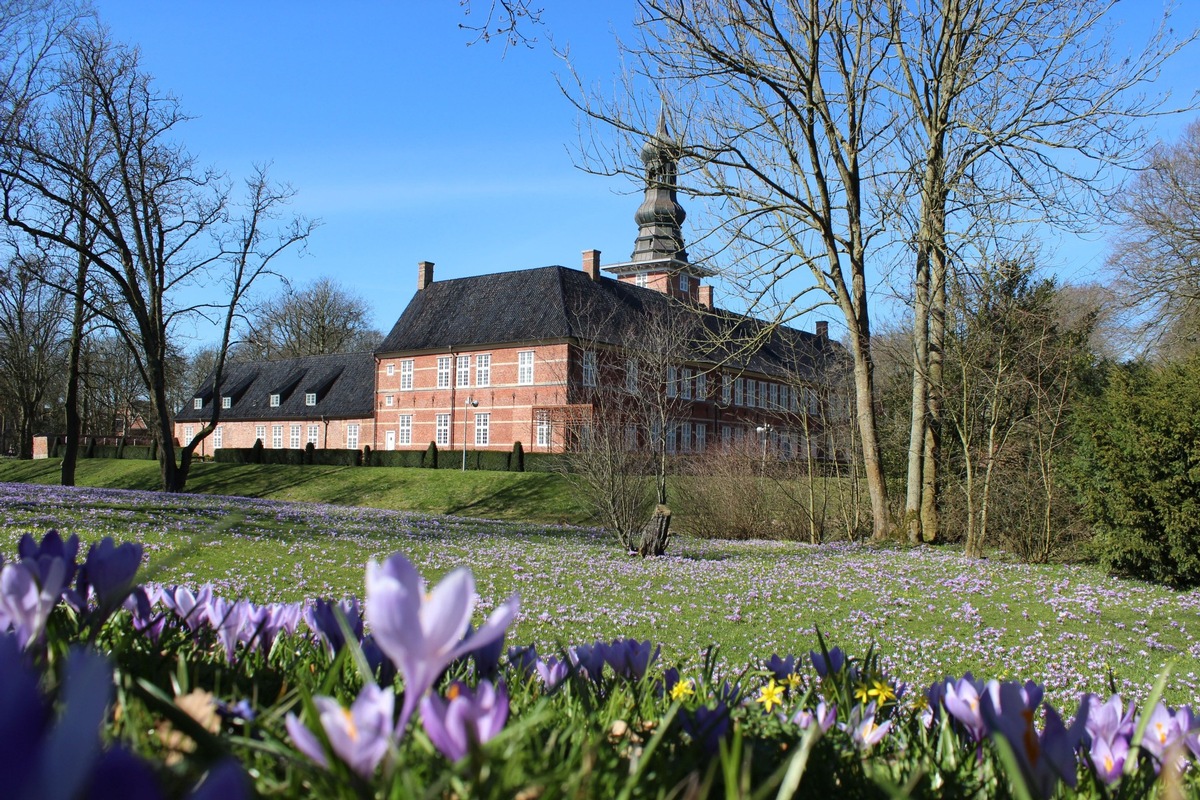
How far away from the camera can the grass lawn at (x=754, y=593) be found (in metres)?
7.22

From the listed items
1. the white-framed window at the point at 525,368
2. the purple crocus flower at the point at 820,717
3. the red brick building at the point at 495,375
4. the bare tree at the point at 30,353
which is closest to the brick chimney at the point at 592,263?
the red brick building at the point at 495,375

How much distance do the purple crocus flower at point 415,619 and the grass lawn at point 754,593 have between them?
11.2 feet

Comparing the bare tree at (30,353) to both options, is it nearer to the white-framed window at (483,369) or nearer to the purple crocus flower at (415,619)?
the white-framed window at (483,369)

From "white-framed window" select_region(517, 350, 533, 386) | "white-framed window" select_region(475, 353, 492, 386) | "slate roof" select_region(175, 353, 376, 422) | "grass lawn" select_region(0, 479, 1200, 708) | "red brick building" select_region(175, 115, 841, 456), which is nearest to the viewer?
"grass lawn" select_region(0, 479, 1200, 708)

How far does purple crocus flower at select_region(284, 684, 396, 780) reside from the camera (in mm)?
781

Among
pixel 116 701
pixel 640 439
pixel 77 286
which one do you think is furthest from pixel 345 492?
pixel 116 701

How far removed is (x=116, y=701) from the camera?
1.17 m

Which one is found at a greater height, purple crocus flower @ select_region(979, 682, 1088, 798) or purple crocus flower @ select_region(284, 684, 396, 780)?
purple crocus flower @ select_region(284, 684, 396, 780)

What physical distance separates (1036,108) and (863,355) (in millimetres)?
5277

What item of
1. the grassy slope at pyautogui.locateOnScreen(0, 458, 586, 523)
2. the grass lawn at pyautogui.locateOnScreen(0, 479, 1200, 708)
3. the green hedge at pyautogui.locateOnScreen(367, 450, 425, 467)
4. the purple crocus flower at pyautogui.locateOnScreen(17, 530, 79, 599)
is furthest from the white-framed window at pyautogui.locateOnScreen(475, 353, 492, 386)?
the purple crocus flower at pyautogui.locateOnScreen(17, 530, 79, 599)

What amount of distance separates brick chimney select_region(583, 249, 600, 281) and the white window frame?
7.93m

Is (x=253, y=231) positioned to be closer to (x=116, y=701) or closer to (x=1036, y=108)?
(x=1036, y=108)

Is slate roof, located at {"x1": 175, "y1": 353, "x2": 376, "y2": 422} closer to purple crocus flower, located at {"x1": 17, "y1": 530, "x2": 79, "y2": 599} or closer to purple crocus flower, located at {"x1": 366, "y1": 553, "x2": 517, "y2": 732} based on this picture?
purple crocus flower, located at {"x1": 17, "y1": 530, "x2": 79, "y2": 599}

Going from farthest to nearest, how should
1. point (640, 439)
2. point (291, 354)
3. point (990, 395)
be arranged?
1. point (291, 354)
2. point (640, 439)
3. point (990, 395)
